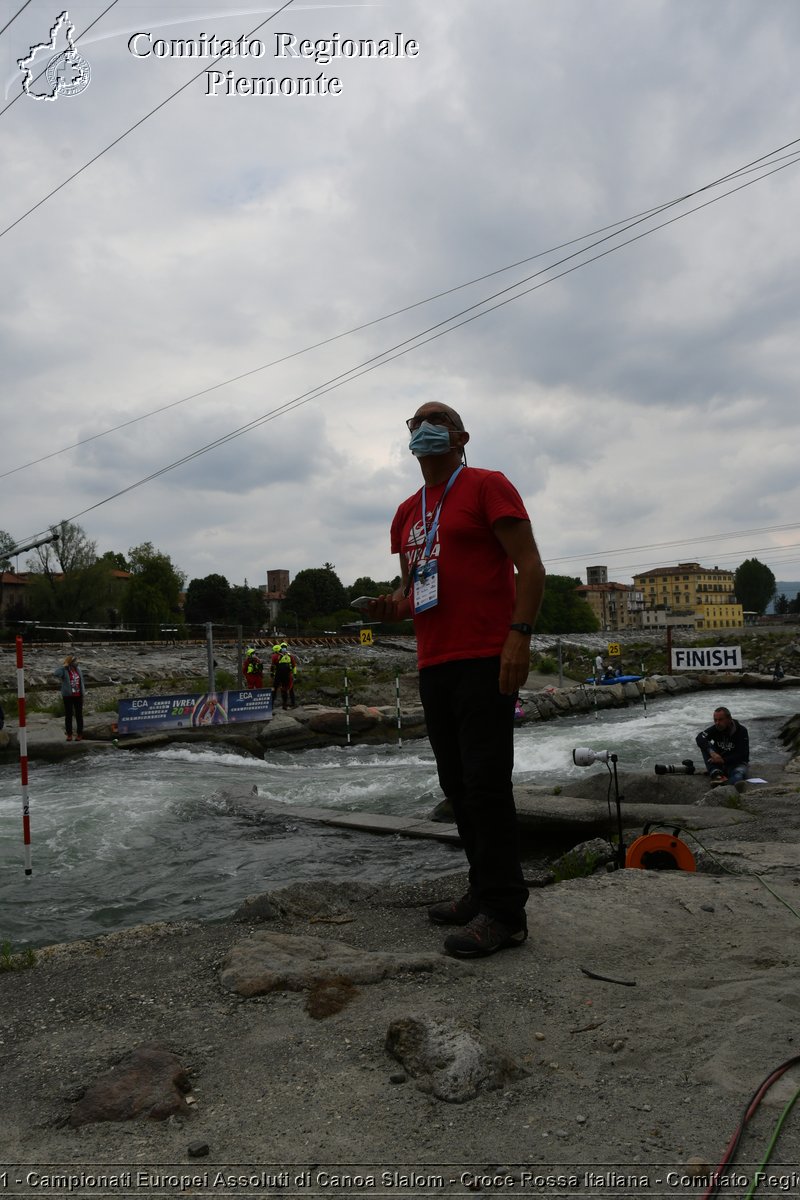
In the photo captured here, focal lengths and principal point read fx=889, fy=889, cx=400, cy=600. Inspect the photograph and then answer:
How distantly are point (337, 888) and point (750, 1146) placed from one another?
2879 mm

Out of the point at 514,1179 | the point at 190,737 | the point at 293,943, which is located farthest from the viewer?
the point at 190,737

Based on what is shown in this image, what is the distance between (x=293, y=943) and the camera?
339 centimetres

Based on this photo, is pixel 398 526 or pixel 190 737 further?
pixel 190 737

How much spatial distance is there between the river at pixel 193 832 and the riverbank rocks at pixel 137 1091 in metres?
2.78

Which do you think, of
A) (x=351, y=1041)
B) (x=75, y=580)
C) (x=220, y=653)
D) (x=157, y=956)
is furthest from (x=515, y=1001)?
(x=75, y=580)

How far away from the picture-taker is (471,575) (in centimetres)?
339

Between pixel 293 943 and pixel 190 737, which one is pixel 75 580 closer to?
pixel 190 737

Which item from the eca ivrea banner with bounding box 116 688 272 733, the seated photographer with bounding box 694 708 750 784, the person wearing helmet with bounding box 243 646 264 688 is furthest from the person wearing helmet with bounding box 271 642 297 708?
the seated photographer with bounding box 694 708 750 784

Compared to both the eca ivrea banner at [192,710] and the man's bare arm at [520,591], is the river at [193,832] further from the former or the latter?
the man's bare arm at [520,591]

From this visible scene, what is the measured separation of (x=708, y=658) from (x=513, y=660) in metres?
28.5

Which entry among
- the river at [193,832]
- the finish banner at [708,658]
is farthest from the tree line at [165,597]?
the river at [193,832]

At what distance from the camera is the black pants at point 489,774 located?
3.28 meters

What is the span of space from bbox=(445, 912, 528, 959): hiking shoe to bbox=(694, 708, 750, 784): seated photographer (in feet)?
24.3

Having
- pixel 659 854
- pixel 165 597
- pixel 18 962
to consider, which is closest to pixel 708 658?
pixel 659 854
